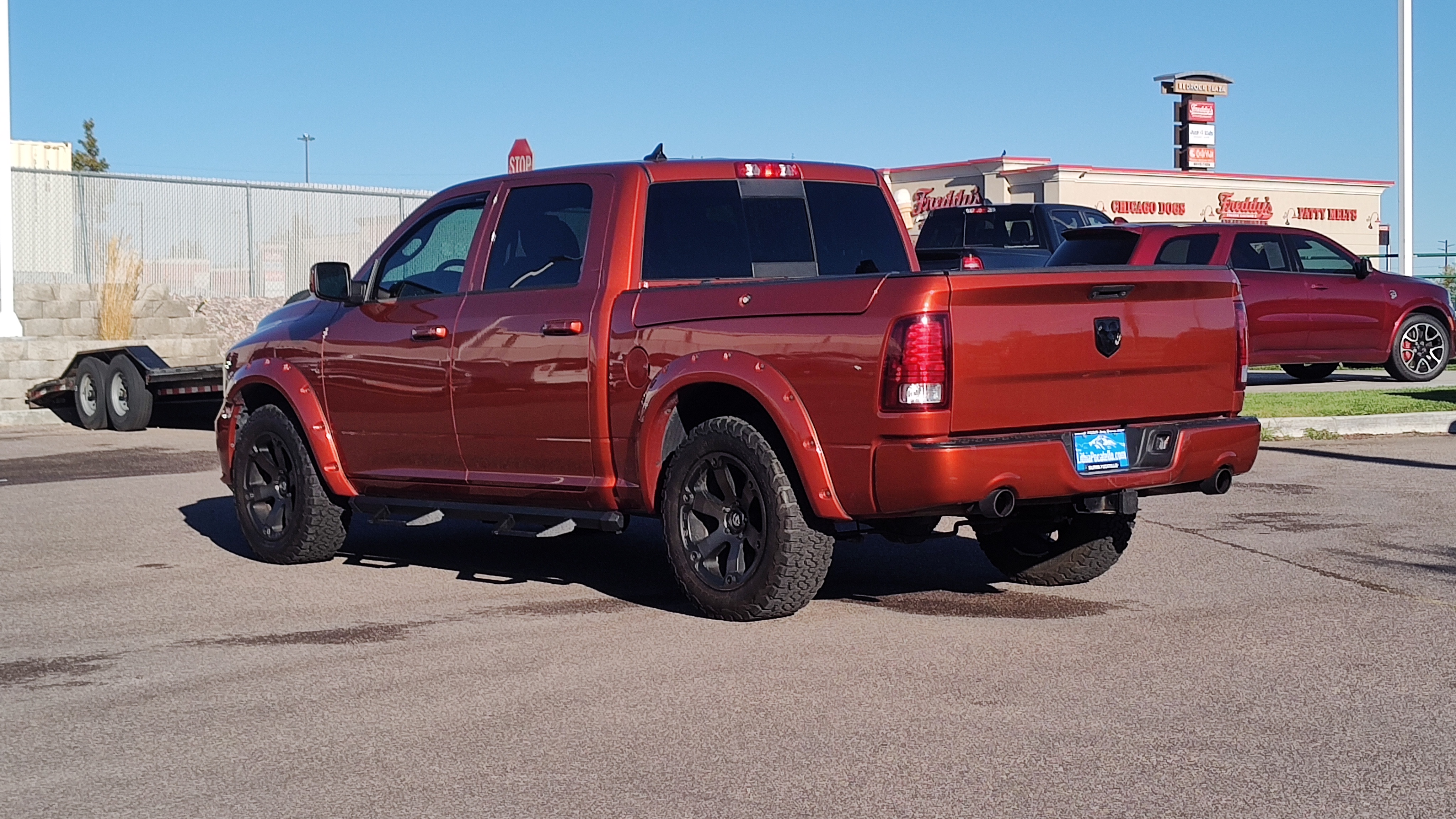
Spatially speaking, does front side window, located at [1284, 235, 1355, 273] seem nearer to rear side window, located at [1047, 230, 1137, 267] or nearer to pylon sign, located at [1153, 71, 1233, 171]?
rear side window, located at [1047, 230, 1137, 267]

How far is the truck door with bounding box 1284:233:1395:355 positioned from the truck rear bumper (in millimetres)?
12030

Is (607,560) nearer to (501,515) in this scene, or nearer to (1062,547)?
(501,515)

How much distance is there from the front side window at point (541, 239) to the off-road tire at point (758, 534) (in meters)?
1.15

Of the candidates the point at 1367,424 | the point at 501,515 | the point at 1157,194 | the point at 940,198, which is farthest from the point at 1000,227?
the point at 1157,194

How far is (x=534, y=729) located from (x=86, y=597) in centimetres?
367

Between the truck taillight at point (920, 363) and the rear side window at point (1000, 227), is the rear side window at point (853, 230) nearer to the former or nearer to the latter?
the truck taillight at point (920, 363)

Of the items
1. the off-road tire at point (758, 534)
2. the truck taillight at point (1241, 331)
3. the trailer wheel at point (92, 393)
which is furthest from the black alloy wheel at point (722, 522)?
the trailer wheel at point (92, 393)

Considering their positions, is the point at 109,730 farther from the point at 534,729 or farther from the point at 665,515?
the point at 665,515

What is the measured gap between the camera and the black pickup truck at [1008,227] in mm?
21312

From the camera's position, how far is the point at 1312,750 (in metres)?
4.92

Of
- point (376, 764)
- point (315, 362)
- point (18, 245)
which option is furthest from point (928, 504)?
point (18, 245)

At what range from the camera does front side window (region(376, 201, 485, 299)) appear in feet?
27.6

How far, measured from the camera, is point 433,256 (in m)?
8.59

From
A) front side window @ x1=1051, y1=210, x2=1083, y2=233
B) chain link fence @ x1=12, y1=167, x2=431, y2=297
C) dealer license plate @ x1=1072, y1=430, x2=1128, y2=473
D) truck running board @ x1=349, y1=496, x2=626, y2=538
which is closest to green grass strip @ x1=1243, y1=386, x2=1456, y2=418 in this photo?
front side window @ x1=1051, y1=210, x2=1083, y2=233
